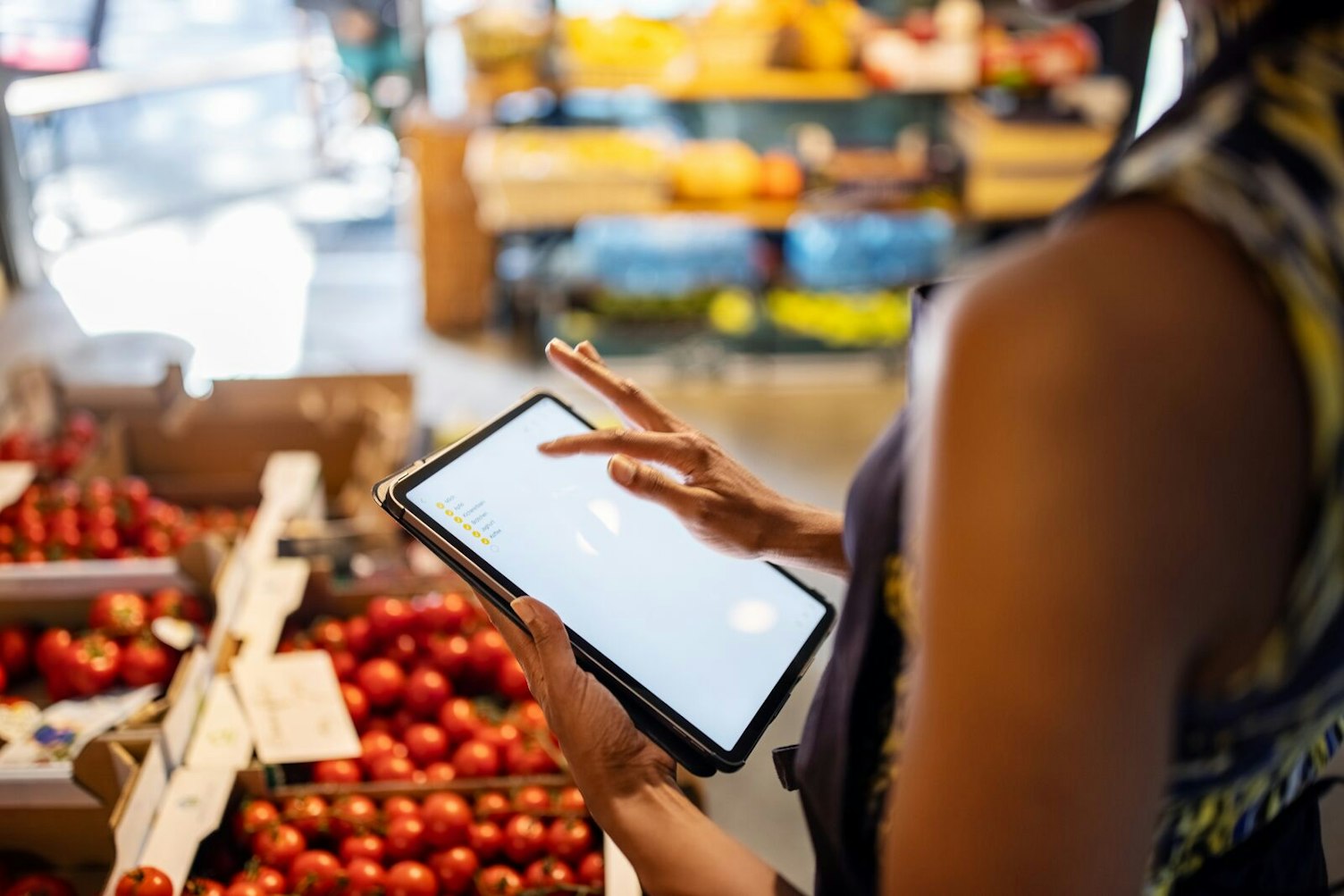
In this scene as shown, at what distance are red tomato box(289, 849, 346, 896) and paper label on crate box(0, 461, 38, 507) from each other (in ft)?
3.96

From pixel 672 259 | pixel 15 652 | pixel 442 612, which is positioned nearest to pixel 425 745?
pixel 442 612

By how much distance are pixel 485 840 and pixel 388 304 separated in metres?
4.25

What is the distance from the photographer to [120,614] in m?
1.97

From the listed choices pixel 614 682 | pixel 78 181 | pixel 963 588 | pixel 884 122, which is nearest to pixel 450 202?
pixel 884 122

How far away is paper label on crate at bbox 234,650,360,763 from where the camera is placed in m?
1.70

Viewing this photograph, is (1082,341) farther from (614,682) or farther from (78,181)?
(78,181)

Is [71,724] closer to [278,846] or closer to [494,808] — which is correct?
[278,846]

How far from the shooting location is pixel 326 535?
2236 mm

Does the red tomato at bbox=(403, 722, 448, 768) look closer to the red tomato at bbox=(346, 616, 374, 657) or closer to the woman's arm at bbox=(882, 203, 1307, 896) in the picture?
the red tomato at bbox=(346, 616, 374, 657)

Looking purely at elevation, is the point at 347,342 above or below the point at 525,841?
A: below

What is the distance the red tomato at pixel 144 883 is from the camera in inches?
53.1

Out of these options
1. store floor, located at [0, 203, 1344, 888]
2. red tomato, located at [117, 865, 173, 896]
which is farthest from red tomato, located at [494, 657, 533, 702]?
store floor, located at [0, 203, 1344, 888]

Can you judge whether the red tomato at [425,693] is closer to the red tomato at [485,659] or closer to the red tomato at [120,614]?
the red tomato at [485,659]

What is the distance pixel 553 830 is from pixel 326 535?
0.87 m
